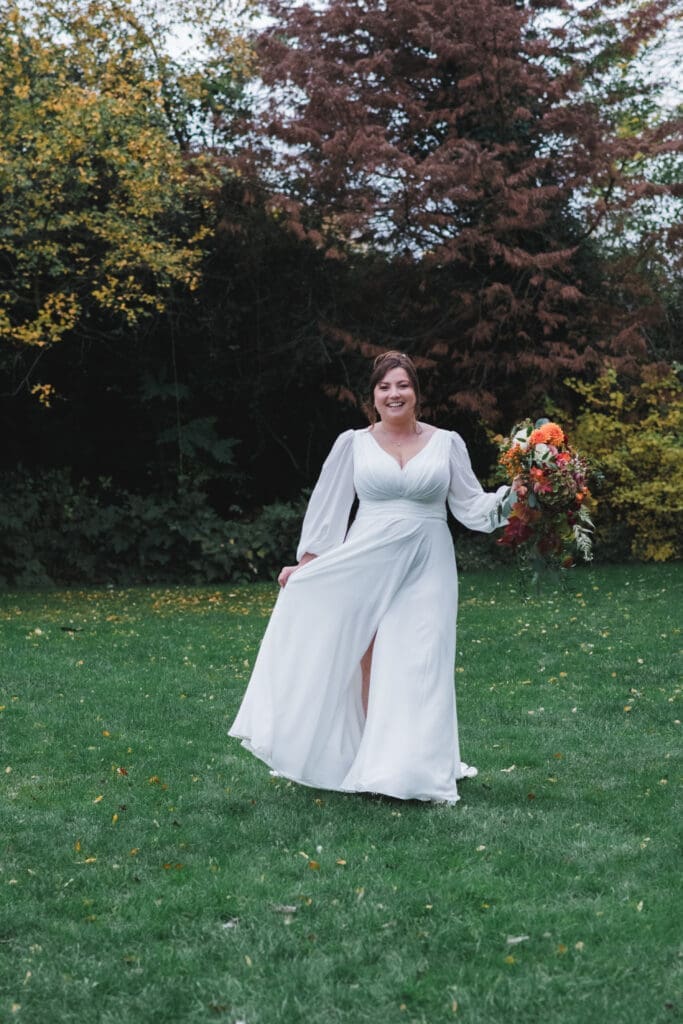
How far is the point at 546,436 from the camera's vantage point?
220 inches

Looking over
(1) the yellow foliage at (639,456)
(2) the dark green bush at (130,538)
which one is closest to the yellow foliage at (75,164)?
(2) the dark green bush at (130,538)

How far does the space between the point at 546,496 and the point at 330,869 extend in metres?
2.00

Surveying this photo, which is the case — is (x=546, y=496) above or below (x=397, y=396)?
below

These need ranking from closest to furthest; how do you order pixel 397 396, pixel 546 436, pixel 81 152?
pixel 546 436 < pixel 397 396 < pixel 81 152

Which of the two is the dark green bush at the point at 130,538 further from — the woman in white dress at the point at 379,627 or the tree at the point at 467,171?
the woman in white dress at the point at 379,627

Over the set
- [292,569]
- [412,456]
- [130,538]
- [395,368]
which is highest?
[395,368]

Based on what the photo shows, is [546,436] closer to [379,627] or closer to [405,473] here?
[405,473]

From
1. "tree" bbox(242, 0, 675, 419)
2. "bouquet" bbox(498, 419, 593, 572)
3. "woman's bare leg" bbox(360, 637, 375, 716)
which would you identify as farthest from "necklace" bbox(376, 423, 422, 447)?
"tree" bbox(242, 0, 675, 419)

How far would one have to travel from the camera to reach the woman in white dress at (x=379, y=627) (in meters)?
5.64

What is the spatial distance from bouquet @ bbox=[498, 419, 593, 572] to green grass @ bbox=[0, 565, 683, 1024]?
1.23 metres

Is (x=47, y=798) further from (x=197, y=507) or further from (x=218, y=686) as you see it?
(x=197, y=507)

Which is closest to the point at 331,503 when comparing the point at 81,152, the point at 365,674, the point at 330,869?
the point at 365,674

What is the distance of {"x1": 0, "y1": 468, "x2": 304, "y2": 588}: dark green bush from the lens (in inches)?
666

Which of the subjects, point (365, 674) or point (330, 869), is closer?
point (330, 869)
